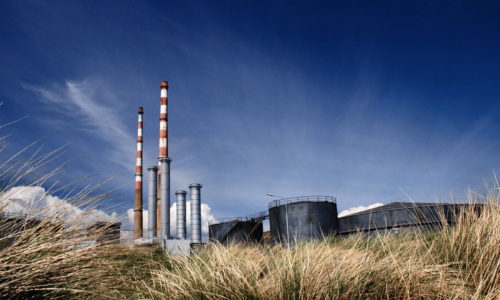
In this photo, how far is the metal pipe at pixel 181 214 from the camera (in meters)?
28.7

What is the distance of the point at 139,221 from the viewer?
28.9 m

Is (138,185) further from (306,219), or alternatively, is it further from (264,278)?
(264,278)

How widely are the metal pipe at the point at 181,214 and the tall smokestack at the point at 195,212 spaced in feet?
2.68

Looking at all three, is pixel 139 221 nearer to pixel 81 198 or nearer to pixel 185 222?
pixel 185 222

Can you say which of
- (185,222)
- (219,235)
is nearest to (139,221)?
(185,222)

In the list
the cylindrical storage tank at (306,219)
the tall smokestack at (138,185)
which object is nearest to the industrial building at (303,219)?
the cylindrical storage tank at (306,219)

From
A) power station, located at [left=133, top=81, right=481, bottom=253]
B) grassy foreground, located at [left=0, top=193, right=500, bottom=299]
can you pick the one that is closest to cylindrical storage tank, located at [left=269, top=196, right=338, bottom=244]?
power station, located at [left=133, top=81, right=481, bottom=253]

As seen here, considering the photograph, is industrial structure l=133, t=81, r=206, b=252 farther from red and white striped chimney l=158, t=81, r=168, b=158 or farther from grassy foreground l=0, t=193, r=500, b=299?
grassy foreground l=0, t=193, r=500, b=299

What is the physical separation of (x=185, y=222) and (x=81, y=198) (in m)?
27.4

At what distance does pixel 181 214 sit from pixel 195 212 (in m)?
1.40

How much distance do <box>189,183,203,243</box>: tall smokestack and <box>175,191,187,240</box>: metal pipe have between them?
815 mm

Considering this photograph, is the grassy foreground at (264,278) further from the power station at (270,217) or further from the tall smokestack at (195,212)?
the tall smokestack at (195,212)

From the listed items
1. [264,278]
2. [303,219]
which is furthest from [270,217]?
[264,278]

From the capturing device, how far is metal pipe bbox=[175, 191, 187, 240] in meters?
28.7
